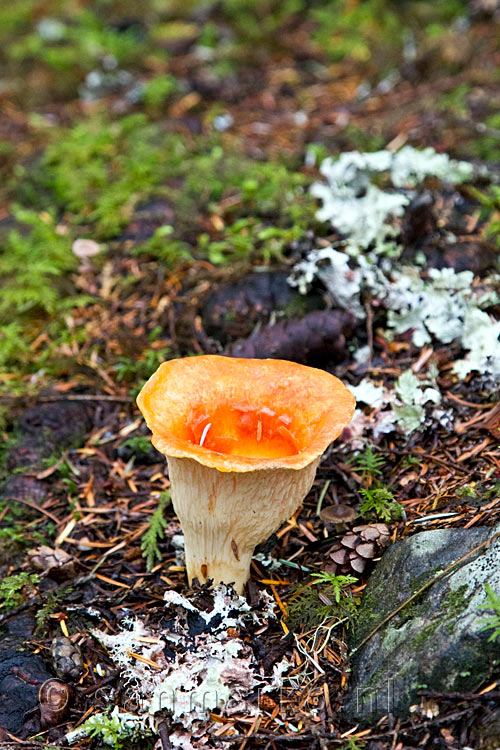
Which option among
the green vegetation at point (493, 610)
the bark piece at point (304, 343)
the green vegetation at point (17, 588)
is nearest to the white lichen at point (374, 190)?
the bark piece at point (304, 343)

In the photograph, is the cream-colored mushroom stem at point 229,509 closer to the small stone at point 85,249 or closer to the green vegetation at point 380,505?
the green vegetation at point 380,505

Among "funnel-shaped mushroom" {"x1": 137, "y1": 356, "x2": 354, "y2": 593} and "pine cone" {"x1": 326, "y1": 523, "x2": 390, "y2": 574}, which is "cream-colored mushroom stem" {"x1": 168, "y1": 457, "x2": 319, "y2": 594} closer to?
"funnel-shaped mushroom" {"x1": 137, "y1": 356, "x2": 354, "y2": 593}

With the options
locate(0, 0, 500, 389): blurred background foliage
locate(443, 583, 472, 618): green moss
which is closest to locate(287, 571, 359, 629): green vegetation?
locate(443, 583, 472, 618): green moss

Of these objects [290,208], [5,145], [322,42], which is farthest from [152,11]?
[290,208]

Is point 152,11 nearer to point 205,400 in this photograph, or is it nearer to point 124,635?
point 205,400

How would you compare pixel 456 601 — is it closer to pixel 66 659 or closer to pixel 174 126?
pixel 66 659

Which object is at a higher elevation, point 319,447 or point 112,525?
point 319,447
